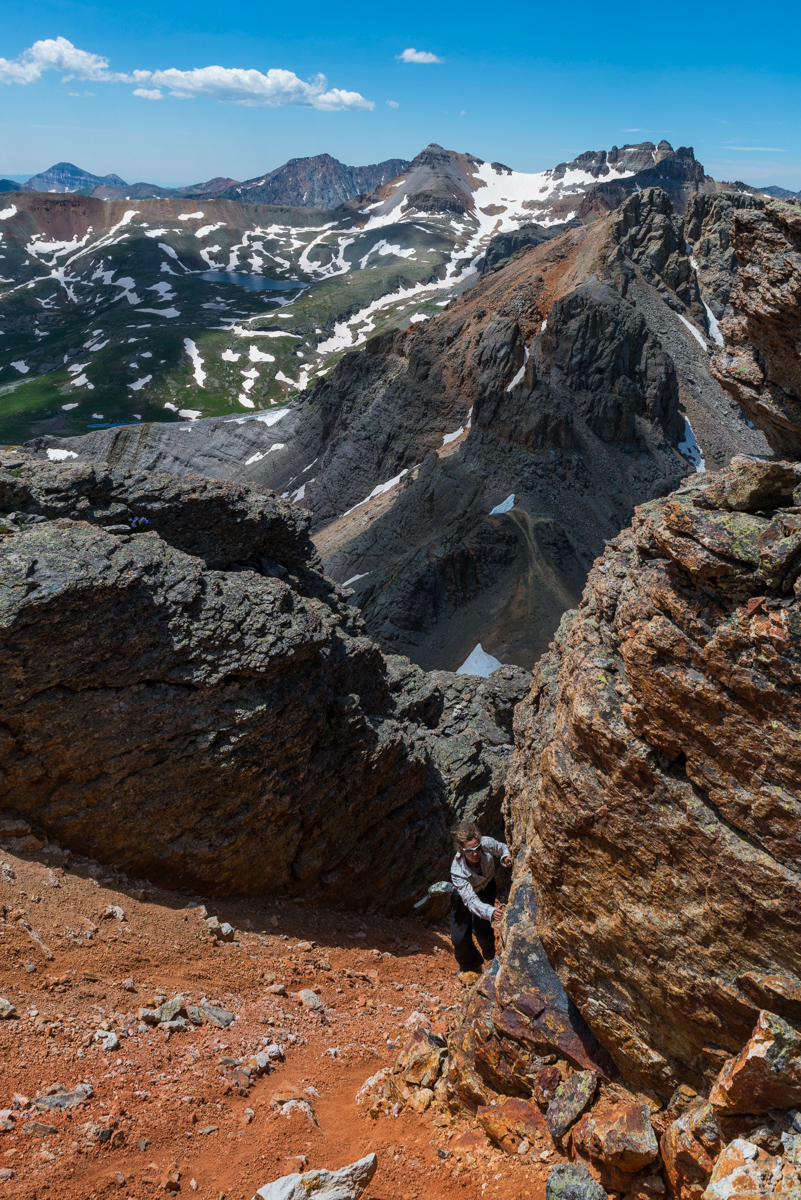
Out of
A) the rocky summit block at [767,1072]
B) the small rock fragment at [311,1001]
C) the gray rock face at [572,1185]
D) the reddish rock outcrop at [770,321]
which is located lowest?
the small rock fragment at [311,1001]

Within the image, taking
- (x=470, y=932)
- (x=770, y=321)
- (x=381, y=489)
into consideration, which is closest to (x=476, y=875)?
(x=470, y=932)

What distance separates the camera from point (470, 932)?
14195 millimetres

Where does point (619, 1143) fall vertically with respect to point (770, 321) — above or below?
below

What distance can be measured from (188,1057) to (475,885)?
552 cm

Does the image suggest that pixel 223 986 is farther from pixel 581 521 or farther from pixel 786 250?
pixel 581 521

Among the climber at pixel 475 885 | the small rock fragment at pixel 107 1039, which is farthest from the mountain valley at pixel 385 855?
the climber at pixel 475 885

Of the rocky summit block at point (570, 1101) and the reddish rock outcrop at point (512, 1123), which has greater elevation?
the rocky summit block at point (570, 1101)

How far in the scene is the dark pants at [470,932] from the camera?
44.4 ft

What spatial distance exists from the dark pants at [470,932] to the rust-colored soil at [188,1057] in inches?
30.8

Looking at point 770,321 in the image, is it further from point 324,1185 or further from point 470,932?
point 470,932

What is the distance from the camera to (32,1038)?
903cm

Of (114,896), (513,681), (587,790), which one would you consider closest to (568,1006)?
(587,790)

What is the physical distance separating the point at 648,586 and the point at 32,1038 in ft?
31.4

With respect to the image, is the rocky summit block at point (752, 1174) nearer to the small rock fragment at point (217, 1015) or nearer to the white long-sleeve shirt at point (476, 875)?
the white long-sleeve shirt at point (476, 875)
